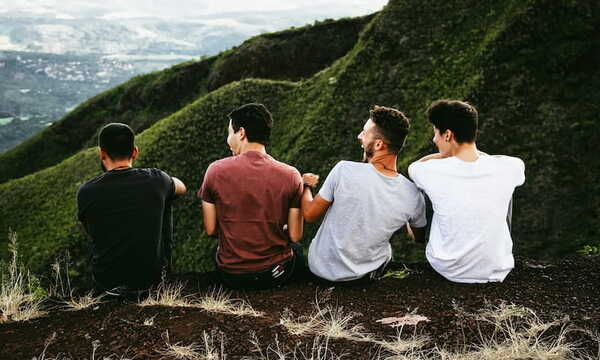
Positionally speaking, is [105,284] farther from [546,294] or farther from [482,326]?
[546,294]

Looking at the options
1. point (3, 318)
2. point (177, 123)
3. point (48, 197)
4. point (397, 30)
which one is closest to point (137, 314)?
point (3, 318)

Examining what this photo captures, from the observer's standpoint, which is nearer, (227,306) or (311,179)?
(227,306)

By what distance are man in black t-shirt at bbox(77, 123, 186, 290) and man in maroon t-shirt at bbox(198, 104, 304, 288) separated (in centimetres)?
62

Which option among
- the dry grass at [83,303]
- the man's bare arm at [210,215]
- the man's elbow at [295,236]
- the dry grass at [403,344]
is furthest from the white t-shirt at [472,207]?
the dry grass at [83,303]

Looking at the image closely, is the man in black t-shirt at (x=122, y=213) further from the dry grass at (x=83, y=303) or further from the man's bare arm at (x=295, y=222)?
the man's bare arm at (x=295, y=222)

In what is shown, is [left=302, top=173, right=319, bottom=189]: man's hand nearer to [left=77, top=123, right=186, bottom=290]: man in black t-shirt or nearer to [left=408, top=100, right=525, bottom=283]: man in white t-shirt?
[left=408, top=100, right=525, bottom=283]: man in white t-shirt

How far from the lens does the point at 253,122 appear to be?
6.04m

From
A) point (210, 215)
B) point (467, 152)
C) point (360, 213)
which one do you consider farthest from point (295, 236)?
point (467, 152)

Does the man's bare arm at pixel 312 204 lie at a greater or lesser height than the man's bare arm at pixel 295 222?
greater

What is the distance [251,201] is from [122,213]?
1495 mm

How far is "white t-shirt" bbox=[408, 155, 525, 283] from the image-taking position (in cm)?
546

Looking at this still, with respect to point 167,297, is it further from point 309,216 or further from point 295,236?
point 309,216

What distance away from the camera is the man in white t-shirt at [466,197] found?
5.47 metres

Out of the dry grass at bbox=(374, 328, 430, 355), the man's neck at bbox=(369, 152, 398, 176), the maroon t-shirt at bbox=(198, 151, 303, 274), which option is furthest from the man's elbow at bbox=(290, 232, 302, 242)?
the dry grass at bbox=(374, 328, 430, 355)
